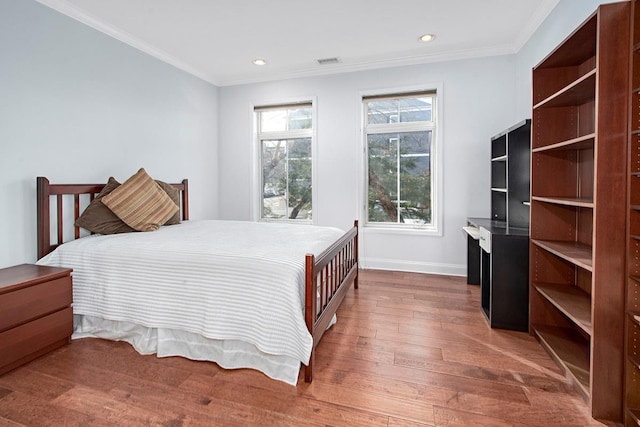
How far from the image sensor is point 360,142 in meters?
4.20

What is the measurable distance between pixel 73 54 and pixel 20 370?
253 cm

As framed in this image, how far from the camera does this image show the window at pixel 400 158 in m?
4.06

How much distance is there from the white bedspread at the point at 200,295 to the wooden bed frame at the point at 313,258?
0.07 meters

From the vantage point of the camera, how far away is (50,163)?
2672mm

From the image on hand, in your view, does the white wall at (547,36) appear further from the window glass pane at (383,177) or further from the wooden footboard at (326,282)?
the wooden footboard at (326,282)

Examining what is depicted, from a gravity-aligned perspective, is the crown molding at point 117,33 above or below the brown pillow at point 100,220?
above

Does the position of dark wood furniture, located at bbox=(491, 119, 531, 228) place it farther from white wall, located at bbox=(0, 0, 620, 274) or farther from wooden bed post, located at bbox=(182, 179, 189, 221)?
wooden bed post, located at bbox=(182, 179, 189, 221)

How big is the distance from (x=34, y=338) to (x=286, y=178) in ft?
10.6

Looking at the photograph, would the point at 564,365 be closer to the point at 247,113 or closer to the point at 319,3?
the point at 319,3

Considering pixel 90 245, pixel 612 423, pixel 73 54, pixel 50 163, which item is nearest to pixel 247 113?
pixel 73 54

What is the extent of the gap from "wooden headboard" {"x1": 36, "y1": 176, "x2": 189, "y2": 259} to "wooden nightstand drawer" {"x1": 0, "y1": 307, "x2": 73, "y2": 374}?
740 mm

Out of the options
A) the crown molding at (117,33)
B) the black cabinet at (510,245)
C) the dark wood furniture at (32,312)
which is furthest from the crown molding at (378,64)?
the dark wood furniture at (32,312)

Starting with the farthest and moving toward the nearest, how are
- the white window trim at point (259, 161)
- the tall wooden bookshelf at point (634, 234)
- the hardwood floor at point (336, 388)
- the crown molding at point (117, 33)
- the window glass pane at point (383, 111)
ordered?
the white window trim at point (259, 161) → the window glass pane at point (383, 111) → the crown molding at point (117, 33) → the hardwood floor at point (336, 388) → the tall wooden bookshelf at point (634, 234)

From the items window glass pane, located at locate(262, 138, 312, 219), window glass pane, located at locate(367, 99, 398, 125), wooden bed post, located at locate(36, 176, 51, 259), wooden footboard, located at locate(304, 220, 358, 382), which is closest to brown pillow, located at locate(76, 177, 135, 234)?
wooden bed post, located at locate(36, 176, 51, 259)
